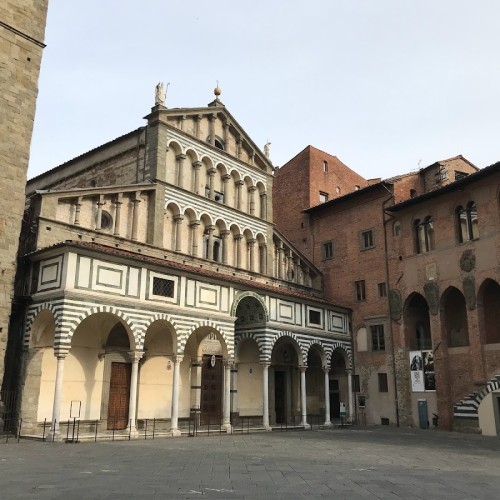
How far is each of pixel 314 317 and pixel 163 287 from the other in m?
10.4

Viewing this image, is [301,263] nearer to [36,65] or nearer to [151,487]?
[36,65]

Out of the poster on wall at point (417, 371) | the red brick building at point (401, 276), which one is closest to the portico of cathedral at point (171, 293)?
the red brick building at point (401, 276)

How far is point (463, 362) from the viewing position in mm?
25594

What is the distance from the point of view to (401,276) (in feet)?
94.8

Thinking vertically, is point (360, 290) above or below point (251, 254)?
below

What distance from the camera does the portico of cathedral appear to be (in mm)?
19312

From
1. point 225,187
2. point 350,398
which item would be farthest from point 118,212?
point 350,398

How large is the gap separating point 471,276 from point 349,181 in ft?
59.6

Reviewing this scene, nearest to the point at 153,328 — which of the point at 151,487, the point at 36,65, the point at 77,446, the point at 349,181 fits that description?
the point at 77,446

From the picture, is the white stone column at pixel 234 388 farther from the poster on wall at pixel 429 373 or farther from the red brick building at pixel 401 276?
the poster on wall at pixel 429 373

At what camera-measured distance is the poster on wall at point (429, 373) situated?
87.3 ft

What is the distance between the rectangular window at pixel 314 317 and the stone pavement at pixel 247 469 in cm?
995

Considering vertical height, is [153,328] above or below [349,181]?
below

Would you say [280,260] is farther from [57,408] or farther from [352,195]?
[57,408]
